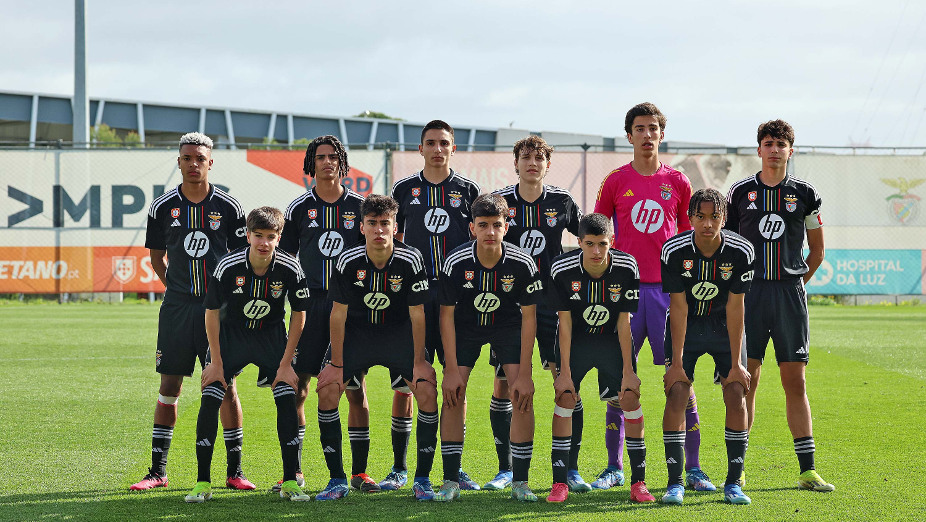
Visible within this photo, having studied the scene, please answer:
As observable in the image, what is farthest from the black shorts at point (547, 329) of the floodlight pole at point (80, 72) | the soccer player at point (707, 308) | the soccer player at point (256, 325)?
the floodlight pole at point (80, 72)

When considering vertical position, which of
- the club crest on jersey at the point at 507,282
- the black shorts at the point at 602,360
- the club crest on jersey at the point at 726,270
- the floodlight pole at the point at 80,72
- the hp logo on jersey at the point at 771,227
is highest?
the floodlight pole at the point at 80,72

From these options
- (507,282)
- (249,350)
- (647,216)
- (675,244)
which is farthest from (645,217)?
(249,350)

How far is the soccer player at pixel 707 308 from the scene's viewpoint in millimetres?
4883

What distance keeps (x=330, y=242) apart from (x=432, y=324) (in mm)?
857

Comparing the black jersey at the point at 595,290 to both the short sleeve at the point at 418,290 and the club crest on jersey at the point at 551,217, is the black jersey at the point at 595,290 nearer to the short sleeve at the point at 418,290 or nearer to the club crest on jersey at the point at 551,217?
the club crest on jersey at the point at 551,217

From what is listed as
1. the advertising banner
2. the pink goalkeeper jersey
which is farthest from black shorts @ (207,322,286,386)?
the advertising banner

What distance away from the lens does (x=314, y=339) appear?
5.35 m

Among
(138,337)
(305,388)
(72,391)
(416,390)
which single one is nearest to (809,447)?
(416,390)

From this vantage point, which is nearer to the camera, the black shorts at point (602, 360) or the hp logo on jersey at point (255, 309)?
the black shorts at point (602, 360)

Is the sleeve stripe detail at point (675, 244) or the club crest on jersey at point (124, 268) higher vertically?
A: the sleeve stripe detail at point (675, 244)

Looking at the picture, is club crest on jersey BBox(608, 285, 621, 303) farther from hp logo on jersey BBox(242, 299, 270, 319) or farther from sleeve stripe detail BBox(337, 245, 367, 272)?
hp logo on jersey BBox(242, 299, 270, 319)

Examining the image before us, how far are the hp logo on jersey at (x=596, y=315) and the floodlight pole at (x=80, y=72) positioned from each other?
2291cm

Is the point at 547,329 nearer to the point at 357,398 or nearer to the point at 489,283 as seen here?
the point at 489,283

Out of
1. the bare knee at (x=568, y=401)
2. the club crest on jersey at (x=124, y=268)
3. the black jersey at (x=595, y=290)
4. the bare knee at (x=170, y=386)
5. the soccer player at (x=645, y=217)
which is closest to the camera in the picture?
the bare knee at (x=568, y=401)
